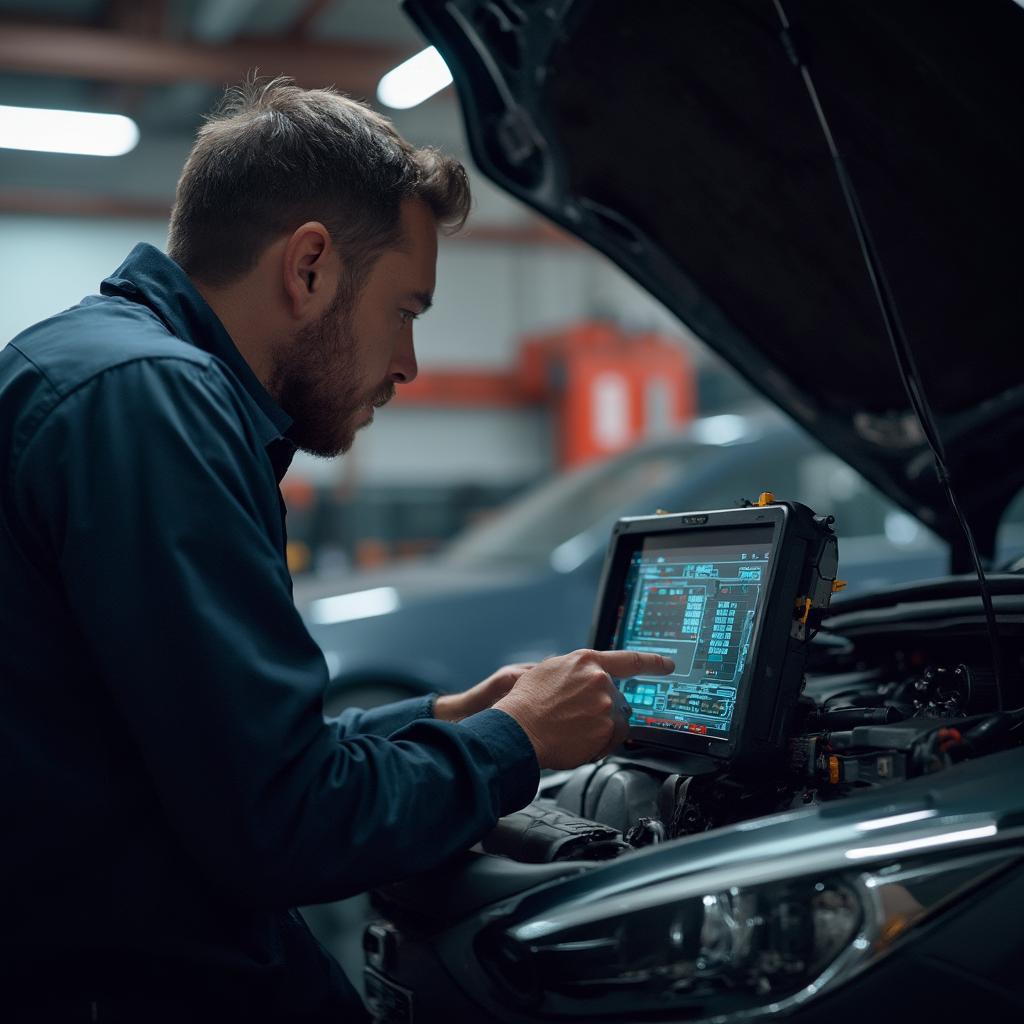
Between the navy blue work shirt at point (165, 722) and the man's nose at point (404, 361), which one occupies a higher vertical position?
the man's nose at point (404, 361)

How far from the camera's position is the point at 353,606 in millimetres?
4121

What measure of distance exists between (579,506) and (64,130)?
6111mm

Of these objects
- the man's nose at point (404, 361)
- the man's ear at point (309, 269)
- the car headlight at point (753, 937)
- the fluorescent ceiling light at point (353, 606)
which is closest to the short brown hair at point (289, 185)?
the man's ear at point (309, 269)

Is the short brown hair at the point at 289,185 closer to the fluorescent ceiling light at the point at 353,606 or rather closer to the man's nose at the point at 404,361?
the man's nose at the point at 404,361

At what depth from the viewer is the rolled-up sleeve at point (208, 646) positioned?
1.08 meters

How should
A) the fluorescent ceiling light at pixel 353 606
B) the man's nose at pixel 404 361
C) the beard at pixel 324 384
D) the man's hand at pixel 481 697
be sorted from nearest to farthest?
1. the beard at pixel 324 384
2. the man's nose at pixel 404 361
3. the man's hand at pixel 481 697
4. the fluorescent ceiling light at pixel 353 606

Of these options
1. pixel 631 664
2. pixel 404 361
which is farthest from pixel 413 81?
pixel 631 664

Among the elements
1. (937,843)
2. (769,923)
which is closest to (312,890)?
(769,923)

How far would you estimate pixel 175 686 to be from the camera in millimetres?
1079

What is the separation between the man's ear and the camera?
4.45 ft

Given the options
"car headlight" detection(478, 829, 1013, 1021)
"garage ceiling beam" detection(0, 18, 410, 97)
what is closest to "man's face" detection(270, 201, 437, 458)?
"car headlight" detection(478, 829, 1013, 1021)

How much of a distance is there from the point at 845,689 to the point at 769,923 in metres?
0.65

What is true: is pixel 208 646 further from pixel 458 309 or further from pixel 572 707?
pixel 458 309

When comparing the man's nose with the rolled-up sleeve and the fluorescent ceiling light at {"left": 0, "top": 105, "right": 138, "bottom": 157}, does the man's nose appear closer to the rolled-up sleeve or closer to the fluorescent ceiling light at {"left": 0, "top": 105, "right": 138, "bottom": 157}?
the rolled-up sleeve
